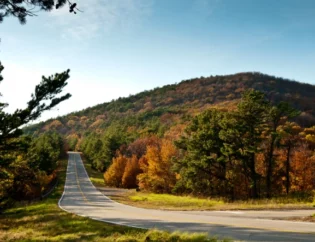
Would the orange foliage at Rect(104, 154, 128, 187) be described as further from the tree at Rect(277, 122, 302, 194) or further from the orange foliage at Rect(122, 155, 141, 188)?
the tree at Rect(277, 122, 302, 194)

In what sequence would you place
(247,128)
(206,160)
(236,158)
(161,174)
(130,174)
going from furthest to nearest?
(130,174), (161,174), (206,160), (236,158), (247,128)

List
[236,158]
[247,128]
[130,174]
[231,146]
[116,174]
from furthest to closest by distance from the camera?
1. [116,174]
2. [130,174]
3. [236,158]
4. [231,146]
5. [247,128]

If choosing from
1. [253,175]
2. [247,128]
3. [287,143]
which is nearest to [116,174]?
[253,175]

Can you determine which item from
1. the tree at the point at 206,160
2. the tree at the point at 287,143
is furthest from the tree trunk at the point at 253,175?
the tree at the point at 287,143

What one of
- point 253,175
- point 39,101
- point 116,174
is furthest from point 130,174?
point 39,101

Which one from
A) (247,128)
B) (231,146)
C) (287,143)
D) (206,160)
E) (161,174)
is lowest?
(161,174)

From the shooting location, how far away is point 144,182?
5684cm

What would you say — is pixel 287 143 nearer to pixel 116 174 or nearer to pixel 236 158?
pixel 236 158

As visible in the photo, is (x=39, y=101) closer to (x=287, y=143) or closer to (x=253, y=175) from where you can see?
(x=253, y=175)

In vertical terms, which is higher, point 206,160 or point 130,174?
point 206,160

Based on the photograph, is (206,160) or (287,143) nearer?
(206,160)

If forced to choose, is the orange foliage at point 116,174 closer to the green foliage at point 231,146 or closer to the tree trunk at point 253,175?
the green foliage at point 231,146

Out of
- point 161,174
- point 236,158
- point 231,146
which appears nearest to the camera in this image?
point 231,146

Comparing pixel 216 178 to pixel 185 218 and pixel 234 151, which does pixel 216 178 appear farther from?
pixel 185 218
